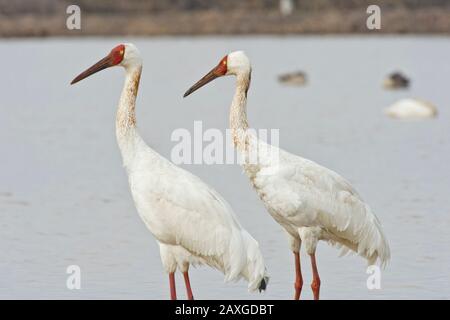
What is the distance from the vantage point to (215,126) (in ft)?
74.0

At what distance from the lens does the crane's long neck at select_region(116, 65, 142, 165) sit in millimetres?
9578

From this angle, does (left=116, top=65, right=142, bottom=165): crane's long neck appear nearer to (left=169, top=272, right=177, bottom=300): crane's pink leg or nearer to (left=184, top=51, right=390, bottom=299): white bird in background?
(left=184, top=51, right=390, bottom=299): white bird in background

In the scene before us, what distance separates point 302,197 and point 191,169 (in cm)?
735

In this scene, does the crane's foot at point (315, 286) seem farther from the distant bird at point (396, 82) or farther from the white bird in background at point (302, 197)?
the distant bird at point (396, 82)

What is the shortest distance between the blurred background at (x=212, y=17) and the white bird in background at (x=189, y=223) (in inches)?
1712

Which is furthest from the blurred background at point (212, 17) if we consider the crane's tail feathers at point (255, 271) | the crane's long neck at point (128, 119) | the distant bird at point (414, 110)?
the crane's tail feathers at point (255, 271)

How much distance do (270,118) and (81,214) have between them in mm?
11394

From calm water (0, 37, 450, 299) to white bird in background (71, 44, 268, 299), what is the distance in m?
1.08

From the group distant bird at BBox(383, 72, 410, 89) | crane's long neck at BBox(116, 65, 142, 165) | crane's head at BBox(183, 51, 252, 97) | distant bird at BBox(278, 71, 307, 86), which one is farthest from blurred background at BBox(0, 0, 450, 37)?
crane's long neck at BBox(116, 65, 142, 165)

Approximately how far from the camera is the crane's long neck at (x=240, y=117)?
9.81 meters

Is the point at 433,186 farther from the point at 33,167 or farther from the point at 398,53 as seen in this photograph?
the point at 398,53

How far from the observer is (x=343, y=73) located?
39.0 meters

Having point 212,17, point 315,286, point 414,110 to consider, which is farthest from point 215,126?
point 212,17
